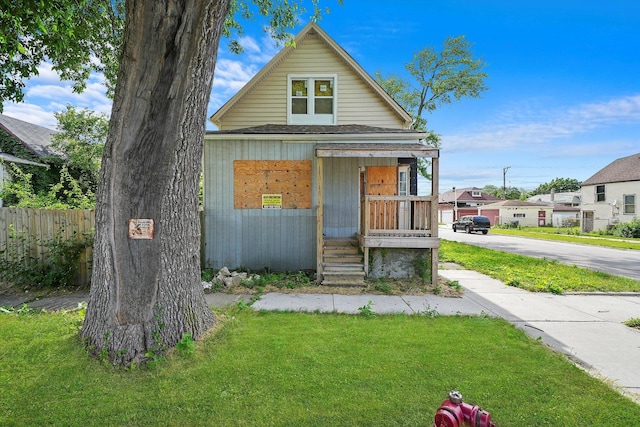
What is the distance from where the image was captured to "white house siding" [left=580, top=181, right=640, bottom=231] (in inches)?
866

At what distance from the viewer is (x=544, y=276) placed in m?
7.77

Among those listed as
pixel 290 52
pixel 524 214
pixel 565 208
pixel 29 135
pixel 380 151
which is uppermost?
pixel 290 52

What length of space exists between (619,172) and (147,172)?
33655mm

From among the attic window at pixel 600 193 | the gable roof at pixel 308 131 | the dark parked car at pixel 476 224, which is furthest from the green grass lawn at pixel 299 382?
the attic window at pixel 600 193

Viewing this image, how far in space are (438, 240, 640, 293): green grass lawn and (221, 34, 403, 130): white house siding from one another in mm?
5349

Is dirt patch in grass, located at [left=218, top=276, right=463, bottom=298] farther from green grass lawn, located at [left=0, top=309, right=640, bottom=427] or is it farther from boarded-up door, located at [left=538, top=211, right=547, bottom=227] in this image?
boarded-up door, located at [left=538, top=211, right=547, bottom=227]

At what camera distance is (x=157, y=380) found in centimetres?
264

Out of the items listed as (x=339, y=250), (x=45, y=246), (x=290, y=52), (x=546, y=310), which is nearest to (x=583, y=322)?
(x=546, y=310)

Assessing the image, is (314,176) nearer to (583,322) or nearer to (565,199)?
(583,322)

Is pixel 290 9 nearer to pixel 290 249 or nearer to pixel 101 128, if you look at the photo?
pixel 290 249

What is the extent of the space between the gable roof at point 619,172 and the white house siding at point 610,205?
0.37m

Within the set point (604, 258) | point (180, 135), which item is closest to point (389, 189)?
point (180, 135)

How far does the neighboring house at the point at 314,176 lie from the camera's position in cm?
688

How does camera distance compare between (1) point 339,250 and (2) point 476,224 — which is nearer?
(1) point 339,250
